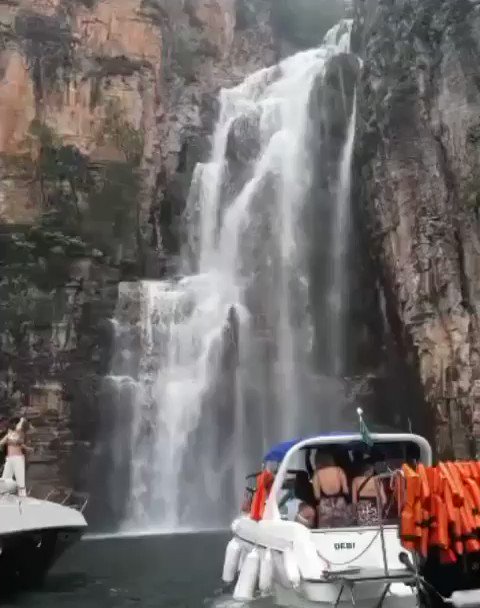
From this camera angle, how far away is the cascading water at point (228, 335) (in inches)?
1191

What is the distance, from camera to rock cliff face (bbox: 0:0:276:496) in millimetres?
32156

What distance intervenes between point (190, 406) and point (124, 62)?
1894cm

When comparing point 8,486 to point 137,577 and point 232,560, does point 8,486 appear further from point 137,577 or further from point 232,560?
point 232,560

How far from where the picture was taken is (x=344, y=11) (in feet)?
174

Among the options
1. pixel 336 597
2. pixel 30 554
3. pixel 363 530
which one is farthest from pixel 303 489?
pixel 30 554

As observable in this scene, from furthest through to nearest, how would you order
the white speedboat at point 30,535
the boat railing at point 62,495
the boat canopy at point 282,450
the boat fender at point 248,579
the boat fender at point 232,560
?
1. the boat railing at point 62,495
2. the white speedboat at point 30,535
3. the boat fender at point 232,560
4. the boat canopy at point 282,450
5. the boat fender at point 248,579

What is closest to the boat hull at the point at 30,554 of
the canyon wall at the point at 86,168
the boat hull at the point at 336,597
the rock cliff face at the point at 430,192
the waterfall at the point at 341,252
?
the boat hull at the point at 336,597

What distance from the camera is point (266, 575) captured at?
11.3m

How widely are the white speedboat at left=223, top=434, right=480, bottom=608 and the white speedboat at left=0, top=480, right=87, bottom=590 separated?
3723 mm

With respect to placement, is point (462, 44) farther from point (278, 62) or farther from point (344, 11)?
point (344, 11)

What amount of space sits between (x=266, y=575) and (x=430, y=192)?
73.7 ft

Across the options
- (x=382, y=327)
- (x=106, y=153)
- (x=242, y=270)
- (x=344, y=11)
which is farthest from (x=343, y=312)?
(x=344, y=11)

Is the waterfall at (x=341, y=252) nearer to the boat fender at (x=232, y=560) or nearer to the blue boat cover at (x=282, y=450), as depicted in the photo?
the boat fender at (x=232, y=560)

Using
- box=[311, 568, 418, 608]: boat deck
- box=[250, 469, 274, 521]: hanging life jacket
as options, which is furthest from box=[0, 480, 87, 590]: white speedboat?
box=[311, 568, 418, 608]: boat deck
